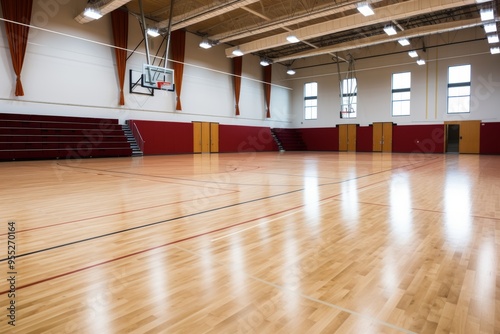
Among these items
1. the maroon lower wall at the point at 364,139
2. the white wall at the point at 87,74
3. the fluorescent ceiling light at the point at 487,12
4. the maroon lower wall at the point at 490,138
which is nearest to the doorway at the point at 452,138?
the maroon lower wall at the point at 490,138

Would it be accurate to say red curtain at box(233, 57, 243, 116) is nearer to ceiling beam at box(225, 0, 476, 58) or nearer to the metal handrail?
ceiling beam at box(225, 0, 476, 58)

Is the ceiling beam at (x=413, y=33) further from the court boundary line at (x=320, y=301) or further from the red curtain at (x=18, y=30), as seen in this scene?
the court boundary line at (x=320, y=301)

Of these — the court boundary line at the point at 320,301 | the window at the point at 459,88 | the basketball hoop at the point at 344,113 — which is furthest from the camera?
the basketball hoop at the point at 344,113

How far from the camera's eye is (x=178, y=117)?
20.1 metres

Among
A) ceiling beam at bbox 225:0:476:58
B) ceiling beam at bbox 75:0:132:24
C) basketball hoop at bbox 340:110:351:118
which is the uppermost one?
ceiling beam at bbox 225:0:476:58

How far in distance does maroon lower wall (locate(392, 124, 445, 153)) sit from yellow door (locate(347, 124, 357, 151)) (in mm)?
2849

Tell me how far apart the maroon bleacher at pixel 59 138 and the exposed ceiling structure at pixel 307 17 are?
179 inches

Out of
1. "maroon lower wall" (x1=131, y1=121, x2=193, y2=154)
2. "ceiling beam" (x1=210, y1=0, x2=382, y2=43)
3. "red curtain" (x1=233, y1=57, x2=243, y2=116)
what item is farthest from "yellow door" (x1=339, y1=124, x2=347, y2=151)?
"maroon lower wall" (x1=131, y1=121, x2=193, y2=154)

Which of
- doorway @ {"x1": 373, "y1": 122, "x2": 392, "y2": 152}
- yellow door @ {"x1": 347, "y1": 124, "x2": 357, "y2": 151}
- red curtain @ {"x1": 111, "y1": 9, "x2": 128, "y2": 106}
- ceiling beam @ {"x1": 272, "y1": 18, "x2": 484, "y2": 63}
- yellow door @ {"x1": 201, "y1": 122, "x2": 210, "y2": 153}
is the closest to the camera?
ceiling beam @ {"x1": 272, "y1": 18, "x2": 484, "y2": 63}

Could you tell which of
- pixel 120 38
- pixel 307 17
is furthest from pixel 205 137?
pixel 307 17

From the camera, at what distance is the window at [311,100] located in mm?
27703

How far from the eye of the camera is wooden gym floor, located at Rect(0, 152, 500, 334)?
1866mm

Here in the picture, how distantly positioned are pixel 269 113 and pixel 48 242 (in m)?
23.9

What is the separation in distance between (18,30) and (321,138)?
20748mm
